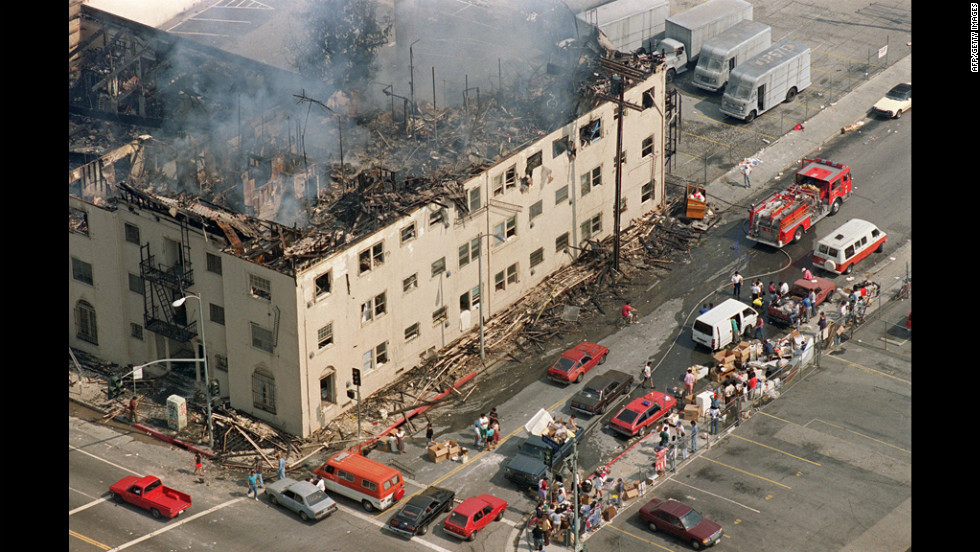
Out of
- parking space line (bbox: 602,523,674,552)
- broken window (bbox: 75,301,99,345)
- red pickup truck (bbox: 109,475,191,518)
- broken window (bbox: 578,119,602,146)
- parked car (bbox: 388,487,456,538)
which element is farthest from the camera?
broken window (bbox: 578,119,602,146)

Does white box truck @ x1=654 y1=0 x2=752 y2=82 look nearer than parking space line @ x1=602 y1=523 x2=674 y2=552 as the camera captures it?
No

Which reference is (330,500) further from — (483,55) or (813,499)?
(483,55)

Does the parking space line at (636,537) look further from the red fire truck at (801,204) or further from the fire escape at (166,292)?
the red fire truck at (801,204)

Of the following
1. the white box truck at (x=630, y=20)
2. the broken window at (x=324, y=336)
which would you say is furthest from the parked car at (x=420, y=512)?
the white box truck at (x=630, y=20)

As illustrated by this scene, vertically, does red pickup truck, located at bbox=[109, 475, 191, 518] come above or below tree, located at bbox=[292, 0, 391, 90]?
below

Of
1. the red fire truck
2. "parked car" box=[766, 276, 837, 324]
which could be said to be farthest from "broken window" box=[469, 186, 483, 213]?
the red fire truck

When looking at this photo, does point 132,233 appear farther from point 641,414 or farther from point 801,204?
point 801,204

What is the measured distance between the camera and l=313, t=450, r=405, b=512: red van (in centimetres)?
6644

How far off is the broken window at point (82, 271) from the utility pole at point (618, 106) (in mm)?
27915

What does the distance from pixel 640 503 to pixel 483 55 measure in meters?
33.0

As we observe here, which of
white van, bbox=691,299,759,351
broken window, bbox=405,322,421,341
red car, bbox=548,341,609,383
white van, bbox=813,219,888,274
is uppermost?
white van, bbox=813,219,888,274

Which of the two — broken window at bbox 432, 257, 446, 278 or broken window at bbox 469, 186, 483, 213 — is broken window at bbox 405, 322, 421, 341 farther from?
broken window at bbox 469, 186, 483, 213

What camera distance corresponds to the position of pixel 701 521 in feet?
210

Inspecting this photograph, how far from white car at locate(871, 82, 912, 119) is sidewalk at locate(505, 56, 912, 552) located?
938 millimetres
